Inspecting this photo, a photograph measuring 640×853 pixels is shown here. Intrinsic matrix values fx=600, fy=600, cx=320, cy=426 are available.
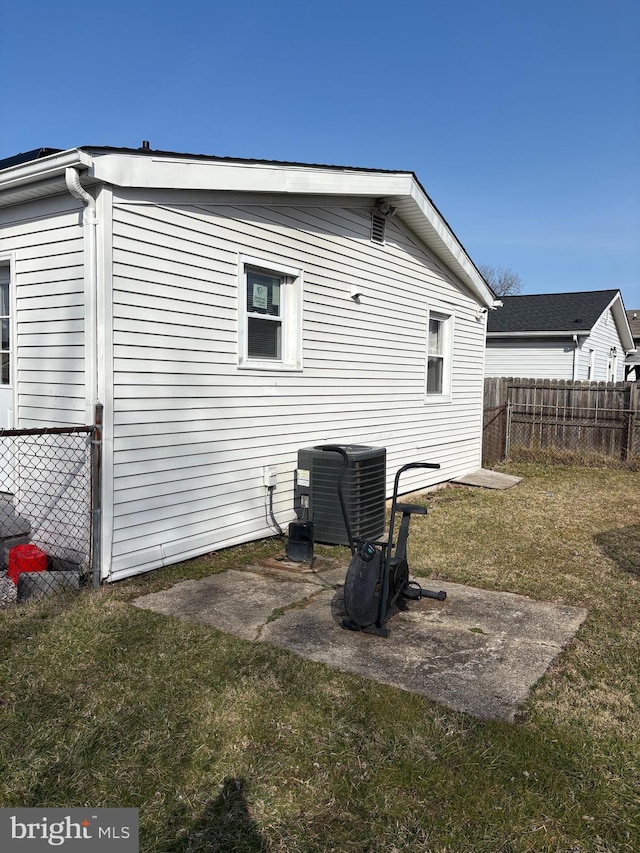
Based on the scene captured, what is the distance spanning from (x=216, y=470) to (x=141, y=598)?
1441 mm

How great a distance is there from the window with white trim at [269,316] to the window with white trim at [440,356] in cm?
378

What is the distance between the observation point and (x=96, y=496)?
434 centimetres

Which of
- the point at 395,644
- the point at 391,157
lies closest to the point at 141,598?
the point at 395,644

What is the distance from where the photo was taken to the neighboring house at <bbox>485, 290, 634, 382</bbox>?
17.9m

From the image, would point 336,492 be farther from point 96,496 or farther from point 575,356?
point 575,356

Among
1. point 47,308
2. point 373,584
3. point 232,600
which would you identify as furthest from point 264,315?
point 373,584

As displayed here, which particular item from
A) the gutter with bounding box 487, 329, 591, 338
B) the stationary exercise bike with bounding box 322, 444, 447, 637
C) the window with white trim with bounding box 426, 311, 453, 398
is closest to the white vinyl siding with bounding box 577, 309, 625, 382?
the gutter with bounding box 487, 329, 591, 338

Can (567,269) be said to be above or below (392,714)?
above

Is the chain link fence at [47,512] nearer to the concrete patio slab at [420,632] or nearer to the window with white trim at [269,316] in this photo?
the concrete patio slab at [420,632]

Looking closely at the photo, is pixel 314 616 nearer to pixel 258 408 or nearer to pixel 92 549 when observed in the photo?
pixel 92 549

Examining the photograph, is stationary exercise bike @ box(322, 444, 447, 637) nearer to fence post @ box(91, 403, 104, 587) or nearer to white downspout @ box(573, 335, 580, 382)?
fence post @ box(91, 403, 104, 587)

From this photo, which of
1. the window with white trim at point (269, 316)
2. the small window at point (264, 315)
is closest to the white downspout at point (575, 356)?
the window with white trim at point (269, 316)

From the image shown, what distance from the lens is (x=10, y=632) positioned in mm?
3609

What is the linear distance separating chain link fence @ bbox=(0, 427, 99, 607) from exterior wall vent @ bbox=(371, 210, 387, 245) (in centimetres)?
459
